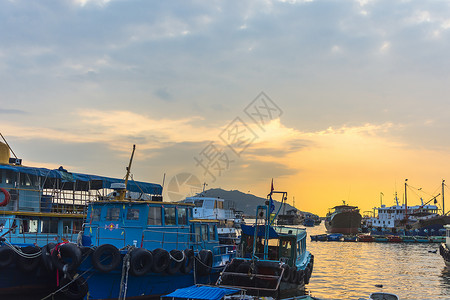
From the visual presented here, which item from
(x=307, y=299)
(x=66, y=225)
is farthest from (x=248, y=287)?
(x=66, y=225)

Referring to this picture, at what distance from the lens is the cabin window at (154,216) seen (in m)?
20.8

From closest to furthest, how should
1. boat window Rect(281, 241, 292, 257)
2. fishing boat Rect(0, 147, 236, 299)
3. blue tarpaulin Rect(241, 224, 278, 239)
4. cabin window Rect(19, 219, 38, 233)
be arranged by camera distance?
1. fishing boat Rect(0, 147, 236, 299)
2. blue tarpaulin Rect(241, 224, 278, 239)
3. boat window Rect(281, 241, 292, 257)
4. cabin window Rect(19, 219, 38, 233)

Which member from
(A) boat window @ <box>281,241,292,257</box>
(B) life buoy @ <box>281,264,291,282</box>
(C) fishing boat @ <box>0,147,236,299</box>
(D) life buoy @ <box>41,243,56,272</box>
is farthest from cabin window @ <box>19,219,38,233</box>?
(B) life buoy @ <box>281,264,291,282</box>

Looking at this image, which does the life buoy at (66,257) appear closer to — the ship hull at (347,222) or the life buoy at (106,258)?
the life buoy at (106,258)

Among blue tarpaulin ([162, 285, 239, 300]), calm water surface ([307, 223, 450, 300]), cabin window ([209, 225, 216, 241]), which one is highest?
cabin window ([209, 225, 216, 241])

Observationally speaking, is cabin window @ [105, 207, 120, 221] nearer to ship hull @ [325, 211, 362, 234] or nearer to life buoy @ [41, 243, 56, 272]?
life buoy @ [41, 243, 56, 272]

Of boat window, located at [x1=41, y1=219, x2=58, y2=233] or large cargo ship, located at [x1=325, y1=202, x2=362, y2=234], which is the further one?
large cargo ship, located at [x1=325, y1=202, x2=362, y2=234]

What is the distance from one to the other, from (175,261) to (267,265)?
4.35m

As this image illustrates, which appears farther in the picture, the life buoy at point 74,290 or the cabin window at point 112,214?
the cabin window at point 112,214

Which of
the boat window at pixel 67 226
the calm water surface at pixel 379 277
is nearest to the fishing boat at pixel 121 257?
the boat window at pixel 67 226

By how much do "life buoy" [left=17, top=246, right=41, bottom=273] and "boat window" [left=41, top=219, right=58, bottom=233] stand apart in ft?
24.5

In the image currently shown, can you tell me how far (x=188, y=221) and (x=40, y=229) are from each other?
9653 mm

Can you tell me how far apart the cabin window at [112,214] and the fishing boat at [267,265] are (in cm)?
575

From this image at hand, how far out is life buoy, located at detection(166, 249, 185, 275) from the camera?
20.0 metres
